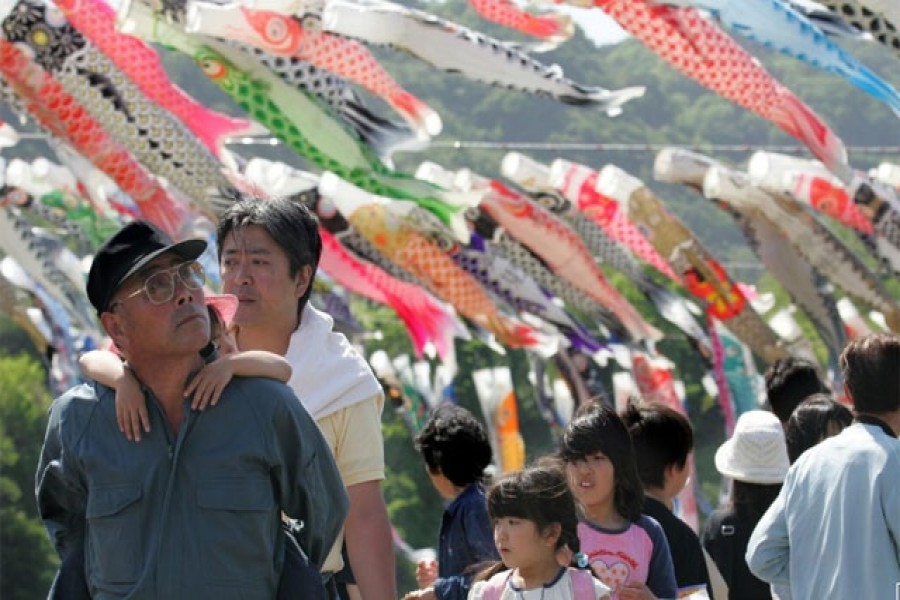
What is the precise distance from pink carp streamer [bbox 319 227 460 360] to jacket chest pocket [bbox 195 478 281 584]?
1861 centimetres

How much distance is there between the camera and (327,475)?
182 inches

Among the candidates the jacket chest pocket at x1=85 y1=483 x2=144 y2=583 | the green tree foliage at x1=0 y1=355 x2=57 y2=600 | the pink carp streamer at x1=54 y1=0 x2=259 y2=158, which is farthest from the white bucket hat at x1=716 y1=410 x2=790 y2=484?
the green tree foliage at x1=0 y1=355 x2=57 y2=600

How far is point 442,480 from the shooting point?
709cm

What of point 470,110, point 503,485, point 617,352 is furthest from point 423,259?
point 470,110

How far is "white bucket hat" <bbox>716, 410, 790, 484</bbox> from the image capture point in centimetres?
761

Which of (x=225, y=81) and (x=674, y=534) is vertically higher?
(x=674, y=534)

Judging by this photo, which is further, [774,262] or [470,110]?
[470,110]

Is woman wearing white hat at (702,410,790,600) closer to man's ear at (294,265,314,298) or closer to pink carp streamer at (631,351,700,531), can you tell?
man's ear at (294,265,314,298)

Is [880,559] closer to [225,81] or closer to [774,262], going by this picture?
[225,81]

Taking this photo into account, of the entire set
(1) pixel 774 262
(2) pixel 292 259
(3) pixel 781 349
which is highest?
(2) pixel 292 259

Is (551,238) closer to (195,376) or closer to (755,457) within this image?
(755,457)

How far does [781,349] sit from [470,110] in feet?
268

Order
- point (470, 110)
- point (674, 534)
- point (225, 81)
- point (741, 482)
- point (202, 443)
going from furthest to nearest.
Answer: point (470, 110) → point (225, 81) → point (741, 482) → point (674, 534) → point (202, 443)

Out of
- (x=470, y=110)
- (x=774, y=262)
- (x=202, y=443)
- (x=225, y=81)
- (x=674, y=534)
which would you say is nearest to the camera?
(x=202, y=443)
